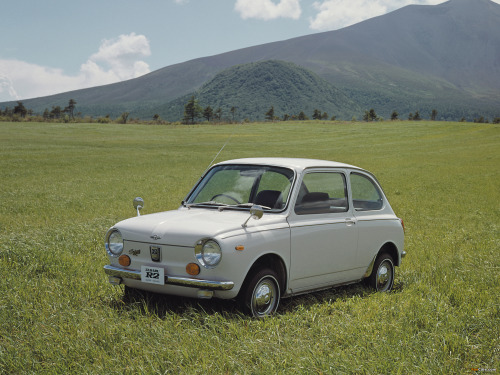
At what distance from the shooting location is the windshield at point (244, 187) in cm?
617

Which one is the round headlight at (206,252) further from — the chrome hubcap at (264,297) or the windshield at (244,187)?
the windshield at (244,187)

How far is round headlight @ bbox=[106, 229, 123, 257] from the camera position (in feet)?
18.9

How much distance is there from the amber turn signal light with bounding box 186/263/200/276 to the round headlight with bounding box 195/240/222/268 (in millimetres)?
63

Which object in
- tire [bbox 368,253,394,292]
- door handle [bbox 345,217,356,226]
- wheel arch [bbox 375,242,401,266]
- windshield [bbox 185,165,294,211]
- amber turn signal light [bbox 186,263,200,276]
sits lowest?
tire [bbox 368,253,394,292]

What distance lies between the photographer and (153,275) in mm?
5344

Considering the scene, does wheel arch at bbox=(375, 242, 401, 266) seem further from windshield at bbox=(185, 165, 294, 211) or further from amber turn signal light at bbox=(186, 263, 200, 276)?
amber turn signal light at bbox=(186, 263, 200, 276)

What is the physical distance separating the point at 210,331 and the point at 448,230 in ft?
29.1

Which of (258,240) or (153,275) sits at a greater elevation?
(258,240)

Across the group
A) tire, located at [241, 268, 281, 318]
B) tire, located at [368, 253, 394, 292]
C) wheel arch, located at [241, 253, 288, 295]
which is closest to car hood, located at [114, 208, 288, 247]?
wheel arch, located at [241, 253, 288, 295]

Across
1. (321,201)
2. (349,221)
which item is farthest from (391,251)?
(321,201)

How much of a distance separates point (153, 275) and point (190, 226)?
0.59 metres

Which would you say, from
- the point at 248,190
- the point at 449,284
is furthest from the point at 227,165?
the point at 449,284

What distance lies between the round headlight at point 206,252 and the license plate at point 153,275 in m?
0.41

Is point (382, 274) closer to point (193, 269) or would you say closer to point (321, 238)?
point (321, 238)
